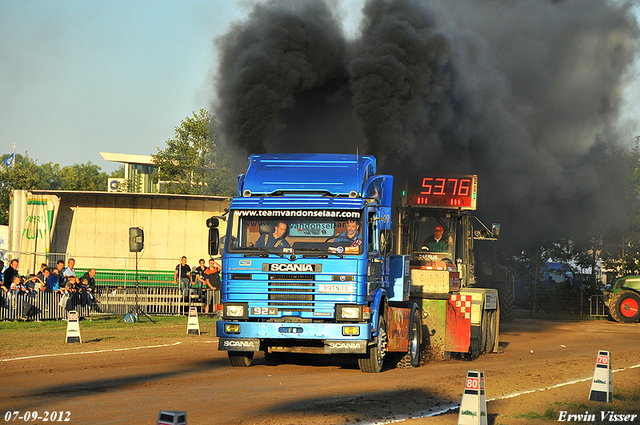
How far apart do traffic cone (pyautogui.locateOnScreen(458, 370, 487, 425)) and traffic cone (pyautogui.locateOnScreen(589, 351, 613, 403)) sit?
3.29 m

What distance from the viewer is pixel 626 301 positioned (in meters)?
27.4

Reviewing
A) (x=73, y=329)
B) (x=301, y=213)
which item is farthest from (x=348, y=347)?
(x=73, y=329)

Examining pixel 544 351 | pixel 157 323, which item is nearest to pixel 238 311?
pixel 544 351

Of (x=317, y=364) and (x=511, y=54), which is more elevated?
(x=511, y=54)

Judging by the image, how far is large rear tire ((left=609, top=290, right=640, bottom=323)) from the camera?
27.2m

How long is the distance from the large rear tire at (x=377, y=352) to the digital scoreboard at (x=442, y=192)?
7119 mm

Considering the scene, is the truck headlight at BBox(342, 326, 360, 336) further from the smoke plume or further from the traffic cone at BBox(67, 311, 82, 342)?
the smoke plume

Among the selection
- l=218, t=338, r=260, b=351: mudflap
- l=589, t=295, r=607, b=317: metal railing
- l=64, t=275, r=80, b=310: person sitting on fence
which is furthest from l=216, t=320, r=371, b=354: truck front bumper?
l=589, t=295, r=607, b=317: metal railing

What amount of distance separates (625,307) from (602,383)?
20.1m

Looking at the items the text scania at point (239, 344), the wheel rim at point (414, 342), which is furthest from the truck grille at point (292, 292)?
the wheel rim at point (414, 342)

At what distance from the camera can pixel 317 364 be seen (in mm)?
13250

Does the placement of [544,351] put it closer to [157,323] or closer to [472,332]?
[472,332]

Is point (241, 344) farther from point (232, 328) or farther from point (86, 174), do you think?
Answer: point (86, 174)

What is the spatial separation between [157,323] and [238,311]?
11372 mm
